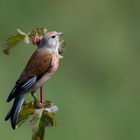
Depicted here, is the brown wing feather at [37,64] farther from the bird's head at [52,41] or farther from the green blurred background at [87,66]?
the green blurred background at [87,66]

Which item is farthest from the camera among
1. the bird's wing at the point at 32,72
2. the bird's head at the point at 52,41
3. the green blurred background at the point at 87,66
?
the green blurred background at the point at 87,66

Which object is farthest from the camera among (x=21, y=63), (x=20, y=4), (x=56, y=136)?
(x=20, y=4)

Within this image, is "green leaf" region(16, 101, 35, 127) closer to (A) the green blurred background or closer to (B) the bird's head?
(B) the bird's head

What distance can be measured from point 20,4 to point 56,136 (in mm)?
5102

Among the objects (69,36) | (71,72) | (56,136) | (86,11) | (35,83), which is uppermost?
(86,11)

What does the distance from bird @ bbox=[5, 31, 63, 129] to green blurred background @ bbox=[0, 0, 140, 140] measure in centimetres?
651

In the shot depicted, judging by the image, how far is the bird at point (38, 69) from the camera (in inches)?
190

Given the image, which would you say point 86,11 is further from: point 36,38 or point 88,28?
point 36,38

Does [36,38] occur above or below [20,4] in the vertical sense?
below

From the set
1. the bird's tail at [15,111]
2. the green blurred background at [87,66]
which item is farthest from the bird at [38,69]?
the green blurred background at [87,66]

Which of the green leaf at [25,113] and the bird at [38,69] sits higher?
the bird at [38,69]

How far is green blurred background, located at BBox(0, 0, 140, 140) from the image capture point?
12688 mm

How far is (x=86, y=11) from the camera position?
17.5m

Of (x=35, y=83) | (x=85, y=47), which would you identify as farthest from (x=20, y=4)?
(x=35, y=83)
